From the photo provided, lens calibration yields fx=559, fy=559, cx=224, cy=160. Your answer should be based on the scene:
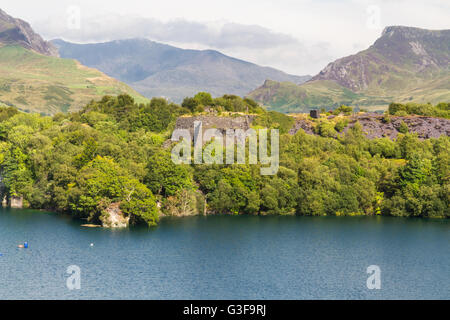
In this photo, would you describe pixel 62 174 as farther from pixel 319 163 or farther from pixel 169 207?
pixel 319 163

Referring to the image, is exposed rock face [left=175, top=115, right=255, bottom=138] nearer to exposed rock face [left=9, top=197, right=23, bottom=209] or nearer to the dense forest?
the dense forest

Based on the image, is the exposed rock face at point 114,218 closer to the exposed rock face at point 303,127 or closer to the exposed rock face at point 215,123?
the exposed rock face at point 215,123

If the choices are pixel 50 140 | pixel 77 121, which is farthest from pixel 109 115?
pixel 50 140

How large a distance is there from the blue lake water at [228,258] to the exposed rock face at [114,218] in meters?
2.61

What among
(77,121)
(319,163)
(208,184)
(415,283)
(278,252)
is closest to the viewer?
(415,283)

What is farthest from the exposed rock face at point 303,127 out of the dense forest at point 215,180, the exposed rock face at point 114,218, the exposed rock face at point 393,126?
the exposed rock face at point 114,218

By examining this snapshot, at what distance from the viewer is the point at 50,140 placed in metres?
103

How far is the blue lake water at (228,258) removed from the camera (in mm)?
50406

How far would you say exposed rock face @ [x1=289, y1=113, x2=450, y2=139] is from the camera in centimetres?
11812

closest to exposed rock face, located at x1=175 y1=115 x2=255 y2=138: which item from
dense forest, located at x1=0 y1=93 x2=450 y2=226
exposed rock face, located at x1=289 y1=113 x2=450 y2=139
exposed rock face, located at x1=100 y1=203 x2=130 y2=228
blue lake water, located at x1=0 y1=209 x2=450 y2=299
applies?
dense forest, located at x1=0 y1=93 x2=450 y2=226

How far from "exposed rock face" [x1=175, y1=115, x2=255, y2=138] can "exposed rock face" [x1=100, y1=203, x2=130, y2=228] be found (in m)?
34.8

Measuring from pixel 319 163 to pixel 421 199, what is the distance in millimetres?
18161

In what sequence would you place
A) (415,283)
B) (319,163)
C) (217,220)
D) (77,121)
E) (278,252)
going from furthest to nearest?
1. (77,121)
2. (319,163)
3. (217,220)
4. (278,252)
5. (415,283)

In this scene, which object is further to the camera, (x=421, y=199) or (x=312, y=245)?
(x=421, y=199)
